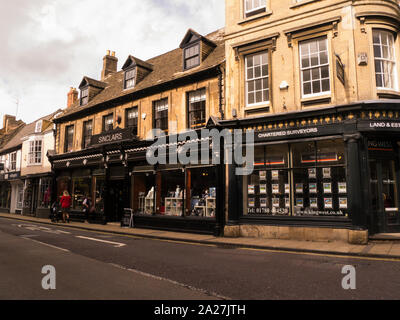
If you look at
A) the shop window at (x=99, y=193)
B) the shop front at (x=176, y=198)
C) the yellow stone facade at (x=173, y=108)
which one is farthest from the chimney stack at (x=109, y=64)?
the shop front at (x=176, y=198)

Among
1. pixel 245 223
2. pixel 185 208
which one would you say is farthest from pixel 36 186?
pixel 245 223

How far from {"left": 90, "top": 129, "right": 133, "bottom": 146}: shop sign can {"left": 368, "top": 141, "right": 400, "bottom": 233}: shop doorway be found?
11853 millimetres

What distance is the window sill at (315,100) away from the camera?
10655 mm

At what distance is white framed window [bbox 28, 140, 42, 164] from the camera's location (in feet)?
87.3

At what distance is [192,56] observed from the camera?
1564 cm

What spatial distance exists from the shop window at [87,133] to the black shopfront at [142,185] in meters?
0.85

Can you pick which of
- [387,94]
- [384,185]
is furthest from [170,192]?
[387,94]

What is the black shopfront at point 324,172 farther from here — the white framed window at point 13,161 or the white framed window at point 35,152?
the white framed window at point 13,161

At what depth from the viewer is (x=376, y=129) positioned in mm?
9648

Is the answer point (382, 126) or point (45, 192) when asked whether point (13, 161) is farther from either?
point (382, 126)

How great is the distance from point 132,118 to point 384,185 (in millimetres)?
13329

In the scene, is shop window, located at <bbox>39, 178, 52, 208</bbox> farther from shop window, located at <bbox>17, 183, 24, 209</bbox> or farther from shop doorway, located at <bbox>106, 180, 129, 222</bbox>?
shop doorway, located at <bbox>106, 180, 129, 222</bbox>

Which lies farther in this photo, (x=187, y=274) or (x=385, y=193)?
(x=385, y=193)
